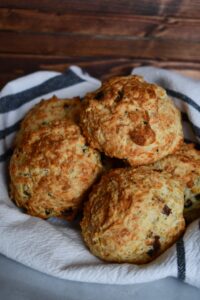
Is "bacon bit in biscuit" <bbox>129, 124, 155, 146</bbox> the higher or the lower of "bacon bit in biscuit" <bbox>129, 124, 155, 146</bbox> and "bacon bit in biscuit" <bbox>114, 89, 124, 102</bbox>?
the lower

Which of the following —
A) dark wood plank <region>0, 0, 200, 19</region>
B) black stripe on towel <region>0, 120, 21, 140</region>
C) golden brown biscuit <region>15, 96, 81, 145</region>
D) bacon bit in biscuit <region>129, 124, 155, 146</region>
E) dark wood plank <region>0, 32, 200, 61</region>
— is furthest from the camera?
dark wood plank <region>0, 32, 200, 61</region>

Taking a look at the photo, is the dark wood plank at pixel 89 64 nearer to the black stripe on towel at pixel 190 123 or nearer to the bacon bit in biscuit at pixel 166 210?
the black stripe on towel at pixel 190 123

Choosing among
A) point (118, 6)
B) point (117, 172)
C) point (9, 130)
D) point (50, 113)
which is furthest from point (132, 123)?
point (118, 6)

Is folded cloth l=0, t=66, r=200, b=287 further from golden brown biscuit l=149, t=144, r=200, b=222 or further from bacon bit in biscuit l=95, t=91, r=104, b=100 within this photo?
bacon bit in biscuit l=95, t=91, r=104, b=100

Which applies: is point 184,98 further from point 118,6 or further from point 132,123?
point 118,6

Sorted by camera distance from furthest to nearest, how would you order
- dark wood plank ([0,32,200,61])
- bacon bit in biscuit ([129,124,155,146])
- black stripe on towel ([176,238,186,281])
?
1. dark wood plank ([0,32,200,61])
2. bacon bit in biscuit ([129,124,155,146])
3. black stripe on towel ([176,238,186,281])

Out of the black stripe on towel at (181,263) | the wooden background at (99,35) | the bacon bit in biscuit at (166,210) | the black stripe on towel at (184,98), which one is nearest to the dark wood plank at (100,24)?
the wooden background at (99,35)

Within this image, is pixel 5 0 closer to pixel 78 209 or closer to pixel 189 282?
pixel 78 209

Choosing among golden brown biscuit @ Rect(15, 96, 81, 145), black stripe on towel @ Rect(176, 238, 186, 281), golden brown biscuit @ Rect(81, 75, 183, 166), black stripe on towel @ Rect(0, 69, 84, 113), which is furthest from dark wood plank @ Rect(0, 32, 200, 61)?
black stripe on towel @ Rect(176, 238, 186, 281)
